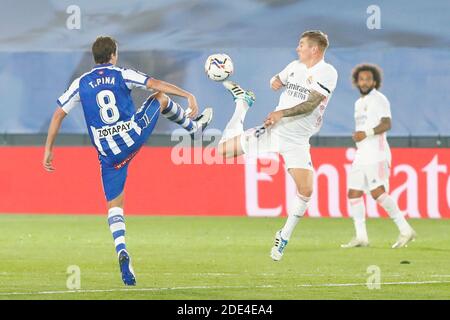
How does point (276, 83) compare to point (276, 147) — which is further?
point (276, 147)

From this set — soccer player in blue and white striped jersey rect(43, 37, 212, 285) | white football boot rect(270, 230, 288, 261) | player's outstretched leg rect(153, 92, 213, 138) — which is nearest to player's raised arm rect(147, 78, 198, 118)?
soccer player in blue and white striped jersey rect(43, 37, 212, 285)

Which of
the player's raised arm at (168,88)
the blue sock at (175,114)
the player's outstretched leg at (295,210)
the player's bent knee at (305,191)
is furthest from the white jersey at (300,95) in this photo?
Result: the player's raised arm at (168,88)

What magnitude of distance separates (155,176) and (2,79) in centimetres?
283

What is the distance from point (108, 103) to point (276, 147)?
2.77 meters

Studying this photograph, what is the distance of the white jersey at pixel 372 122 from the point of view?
15859 millimetres

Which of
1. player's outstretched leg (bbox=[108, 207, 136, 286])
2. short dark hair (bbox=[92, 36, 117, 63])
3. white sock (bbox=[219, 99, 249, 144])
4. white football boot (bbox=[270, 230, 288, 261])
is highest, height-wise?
white sock (bbox=[219, 99, 249, 144])

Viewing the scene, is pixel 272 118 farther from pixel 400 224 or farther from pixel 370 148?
pixel 370 148

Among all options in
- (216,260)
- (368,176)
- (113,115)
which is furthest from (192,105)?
(368,176)

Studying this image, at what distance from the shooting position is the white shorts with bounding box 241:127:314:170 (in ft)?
43.2

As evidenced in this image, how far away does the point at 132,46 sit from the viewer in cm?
2022

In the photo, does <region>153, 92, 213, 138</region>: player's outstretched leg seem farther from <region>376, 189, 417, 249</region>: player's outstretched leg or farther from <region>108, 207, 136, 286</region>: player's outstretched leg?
<region>376, 189, 417, 249</region>: player's outstretched leg

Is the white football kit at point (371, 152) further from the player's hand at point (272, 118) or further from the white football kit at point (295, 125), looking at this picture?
the player's hand at point (272, 118)

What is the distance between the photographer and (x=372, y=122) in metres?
15.9
